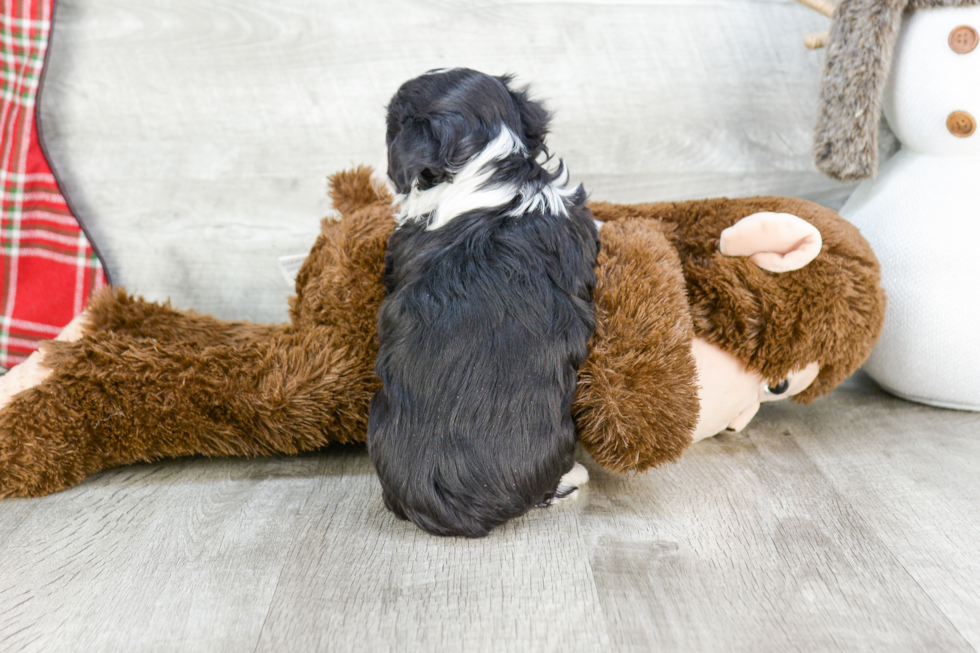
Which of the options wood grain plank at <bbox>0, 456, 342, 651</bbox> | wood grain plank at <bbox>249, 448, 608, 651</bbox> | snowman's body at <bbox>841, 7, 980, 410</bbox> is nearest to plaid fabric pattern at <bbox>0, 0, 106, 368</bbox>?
wood grain plank at <bbox>0, 456, 342, 651</bbox>

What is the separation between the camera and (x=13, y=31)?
1.31 meters

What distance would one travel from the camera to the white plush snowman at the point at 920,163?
111cm

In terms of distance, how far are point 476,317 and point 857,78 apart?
769mm

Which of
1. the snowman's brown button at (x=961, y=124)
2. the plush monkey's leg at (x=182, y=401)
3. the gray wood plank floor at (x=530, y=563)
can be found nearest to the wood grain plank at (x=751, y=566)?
the gray wood plank floor at (x=530, y=563)

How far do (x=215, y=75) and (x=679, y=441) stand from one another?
1144 millimetres

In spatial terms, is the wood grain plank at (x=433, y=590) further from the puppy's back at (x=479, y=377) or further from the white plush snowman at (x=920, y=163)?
the white plush snowman at (x=920, y=163)

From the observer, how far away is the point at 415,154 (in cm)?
84

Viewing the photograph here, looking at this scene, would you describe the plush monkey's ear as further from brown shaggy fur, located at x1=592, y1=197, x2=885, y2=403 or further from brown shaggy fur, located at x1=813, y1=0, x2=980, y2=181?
brown shaggy fur, located at x1=813, y1=0, x2=980, y2=181

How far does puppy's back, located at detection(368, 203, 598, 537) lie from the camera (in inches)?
30.9

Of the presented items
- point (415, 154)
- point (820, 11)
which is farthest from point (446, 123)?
point (820, 11)

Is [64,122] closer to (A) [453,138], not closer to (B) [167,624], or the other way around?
(A) [453,138]

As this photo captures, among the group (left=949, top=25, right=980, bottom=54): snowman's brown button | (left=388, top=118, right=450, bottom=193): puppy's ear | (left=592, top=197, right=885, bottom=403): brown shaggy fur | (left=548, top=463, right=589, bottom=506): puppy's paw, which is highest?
(left=949, top=25, right=980, bottom=54): snowman's brown button

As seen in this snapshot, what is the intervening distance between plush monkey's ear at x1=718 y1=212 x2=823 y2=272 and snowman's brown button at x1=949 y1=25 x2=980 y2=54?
1.43 feet

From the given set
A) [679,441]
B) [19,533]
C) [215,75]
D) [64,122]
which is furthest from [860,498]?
[64,122]
